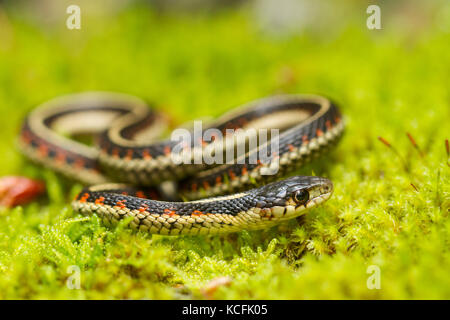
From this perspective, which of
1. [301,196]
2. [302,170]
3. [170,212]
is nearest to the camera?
[301,196]

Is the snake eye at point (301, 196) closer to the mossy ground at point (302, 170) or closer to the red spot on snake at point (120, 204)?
the mossy ground at point (302, 170)

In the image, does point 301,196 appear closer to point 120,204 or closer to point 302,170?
point 302,170

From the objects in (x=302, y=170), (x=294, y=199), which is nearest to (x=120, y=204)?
(x=294, y=199)

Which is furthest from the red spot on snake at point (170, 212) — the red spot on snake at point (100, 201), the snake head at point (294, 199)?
the snake head at point (294, 199)

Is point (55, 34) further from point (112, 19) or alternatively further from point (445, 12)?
point (445, 12)

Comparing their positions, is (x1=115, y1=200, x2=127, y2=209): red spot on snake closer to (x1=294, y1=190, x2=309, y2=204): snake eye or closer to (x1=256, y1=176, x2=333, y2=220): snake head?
(x1=256, y1=176, x2=333, y2=220): snake head
